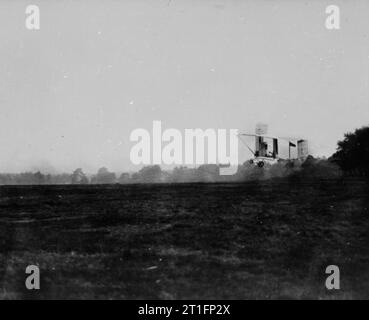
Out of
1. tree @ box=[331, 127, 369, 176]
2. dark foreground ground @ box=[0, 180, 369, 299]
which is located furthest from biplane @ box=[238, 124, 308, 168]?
tree @ box=[331, 127, 369, 176]

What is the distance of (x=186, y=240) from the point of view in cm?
1294

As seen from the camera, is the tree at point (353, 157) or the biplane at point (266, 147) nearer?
the biplane at point (266, 147)

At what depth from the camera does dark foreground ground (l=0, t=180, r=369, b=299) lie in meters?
10.9

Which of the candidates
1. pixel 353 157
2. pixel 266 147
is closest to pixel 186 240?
pixel 266 147

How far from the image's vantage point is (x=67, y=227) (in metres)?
14.1

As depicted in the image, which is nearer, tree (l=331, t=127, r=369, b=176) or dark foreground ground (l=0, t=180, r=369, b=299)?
dark foreground ground (l=0, t=180, r=369, b=299)

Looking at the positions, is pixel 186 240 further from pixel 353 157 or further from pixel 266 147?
pixel 353 157

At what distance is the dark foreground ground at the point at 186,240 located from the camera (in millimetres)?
10938

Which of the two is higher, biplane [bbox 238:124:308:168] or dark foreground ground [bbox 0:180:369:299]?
biplane [bbox 238:124:308:168]

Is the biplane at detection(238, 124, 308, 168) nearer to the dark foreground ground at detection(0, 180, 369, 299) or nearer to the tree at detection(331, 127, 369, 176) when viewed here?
the dark foreground ground at detection(0, 180, 369, 299)

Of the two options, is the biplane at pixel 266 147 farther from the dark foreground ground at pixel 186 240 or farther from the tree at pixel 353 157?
the tree at pixel 353 157

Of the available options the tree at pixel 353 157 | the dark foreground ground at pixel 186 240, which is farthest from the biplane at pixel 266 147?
the tree at pixel 353 157

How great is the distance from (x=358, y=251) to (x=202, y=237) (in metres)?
4.97
